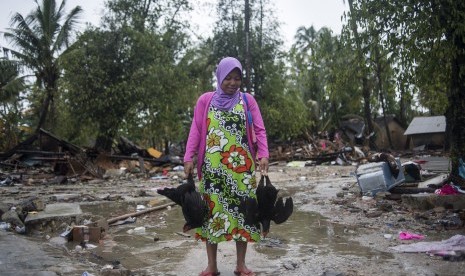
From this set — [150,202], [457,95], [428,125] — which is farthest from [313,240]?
[428,125]

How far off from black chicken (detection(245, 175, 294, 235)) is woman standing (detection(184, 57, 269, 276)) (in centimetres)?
5

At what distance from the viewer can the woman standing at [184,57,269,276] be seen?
2896 millimetres

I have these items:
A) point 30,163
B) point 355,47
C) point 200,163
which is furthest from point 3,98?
point 200,163

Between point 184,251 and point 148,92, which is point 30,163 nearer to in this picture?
point 148,92

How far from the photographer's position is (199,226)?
9.61 feet

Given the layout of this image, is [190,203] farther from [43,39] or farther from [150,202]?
[43,39]

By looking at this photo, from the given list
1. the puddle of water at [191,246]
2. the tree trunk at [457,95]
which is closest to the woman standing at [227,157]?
the puddle of water at [191,246]

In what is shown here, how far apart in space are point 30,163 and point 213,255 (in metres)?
14.7

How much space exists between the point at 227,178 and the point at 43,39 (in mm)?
19606

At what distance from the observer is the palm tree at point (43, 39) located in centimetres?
1958

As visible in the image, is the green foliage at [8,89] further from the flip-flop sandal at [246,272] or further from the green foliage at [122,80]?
the flip-flop sandal at [246,272]

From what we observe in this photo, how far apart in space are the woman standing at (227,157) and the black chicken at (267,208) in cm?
5

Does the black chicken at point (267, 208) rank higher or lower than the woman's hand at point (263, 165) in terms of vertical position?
lower

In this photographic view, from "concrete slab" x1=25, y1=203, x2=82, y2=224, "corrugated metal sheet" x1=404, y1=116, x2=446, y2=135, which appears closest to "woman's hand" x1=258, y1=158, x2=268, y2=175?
"concrete slab" x1=25, y1=203, x2=82, y2=224
